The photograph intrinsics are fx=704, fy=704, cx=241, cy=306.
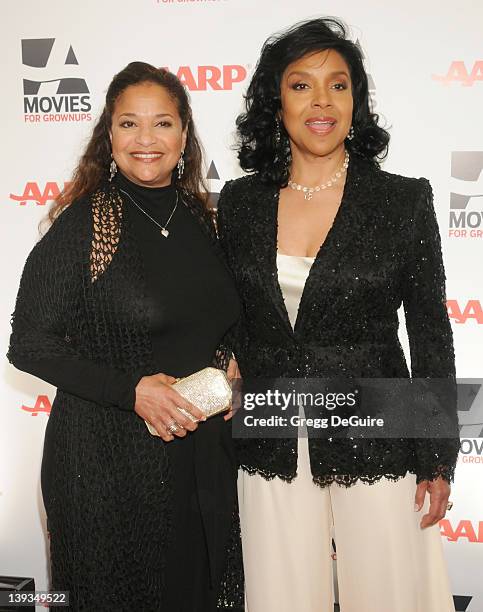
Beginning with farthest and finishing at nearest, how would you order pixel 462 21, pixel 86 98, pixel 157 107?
1. pixel 86 98
2. pixel 462 21
3. pixel 157 107

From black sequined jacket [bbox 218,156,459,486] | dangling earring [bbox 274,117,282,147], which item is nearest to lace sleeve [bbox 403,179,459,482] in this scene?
black sequined jacket [bbox 218,156,459,486]

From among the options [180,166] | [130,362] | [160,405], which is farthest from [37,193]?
[160,405]

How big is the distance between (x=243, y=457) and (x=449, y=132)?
1.49 metres

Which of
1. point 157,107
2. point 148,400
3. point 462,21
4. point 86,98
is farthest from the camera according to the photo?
point 86,98

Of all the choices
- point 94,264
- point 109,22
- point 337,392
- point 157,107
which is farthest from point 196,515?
point 109,22

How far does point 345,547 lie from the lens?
5.63 feet

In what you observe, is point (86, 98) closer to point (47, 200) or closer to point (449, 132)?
point (47, 200)

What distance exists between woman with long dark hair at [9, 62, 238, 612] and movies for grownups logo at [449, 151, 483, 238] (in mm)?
1185

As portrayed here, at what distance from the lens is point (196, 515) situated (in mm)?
1787

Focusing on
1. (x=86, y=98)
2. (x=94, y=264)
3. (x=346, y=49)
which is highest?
(x=86, y=98)

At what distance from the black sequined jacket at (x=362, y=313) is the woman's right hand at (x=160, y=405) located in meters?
0.23

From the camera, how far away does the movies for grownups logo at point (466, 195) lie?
2586mm

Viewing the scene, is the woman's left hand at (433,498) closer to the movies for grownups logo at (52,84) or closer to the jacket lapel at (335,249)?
the jacket lapel at (335,249)

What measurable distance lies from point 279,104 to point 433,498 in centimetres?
106
